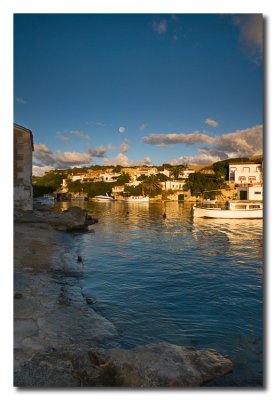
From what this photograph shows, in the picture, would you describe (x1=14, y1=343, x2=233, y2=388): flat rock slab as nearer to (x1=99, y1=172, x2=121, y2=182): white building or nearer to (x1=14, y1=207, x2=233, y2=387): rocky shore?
(x1=14, y1=207, x2=233, y2=387): rocky shore

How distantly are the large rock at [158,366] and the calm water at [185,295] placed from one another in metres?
0.27

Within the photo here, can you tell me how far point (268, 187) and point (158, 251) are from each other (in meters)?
11.3

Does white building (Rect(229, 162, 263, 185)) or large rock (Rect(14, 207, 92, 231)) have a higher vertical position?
white building (Rect(229, 162, 263, 185))

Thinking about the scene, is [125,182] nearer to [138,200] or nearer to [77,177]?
[77,177]

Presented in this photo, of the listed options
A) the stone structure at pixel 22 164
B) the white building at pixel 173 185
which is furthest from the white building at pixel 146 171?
the stone structure at pixel 22 164

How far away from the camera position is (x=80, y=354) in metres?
4.14

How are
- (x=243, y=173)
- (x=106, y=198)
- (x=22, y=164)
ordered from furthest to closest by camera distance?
(x=106, y=198) < (x=243, y=173) < (x=22, y=164)

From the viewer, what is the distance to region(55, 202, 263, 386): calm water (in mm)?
5566

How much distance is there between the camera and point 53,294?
6820 mm

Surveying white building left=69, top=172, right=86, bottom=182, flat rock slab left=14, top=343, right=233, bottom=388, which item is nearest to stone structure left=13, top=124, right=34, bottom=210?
flat rock slab left=14, top=343, right=233, bottom=388

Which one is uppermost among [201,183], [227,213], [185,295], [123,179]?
[123,179]

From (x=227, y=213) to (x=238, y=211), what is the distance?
1.33m

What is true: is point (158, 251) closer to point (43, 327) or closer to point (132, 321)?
point (132, 321)

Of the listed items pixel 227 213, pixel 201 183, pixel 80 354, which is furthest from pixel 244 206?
pixel 201 183
